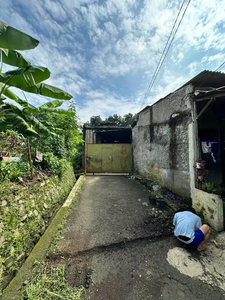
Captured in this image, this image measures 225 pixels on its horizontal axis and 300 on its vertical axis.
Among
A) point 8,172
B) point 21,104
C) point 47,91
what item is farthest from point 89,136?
point 8,172

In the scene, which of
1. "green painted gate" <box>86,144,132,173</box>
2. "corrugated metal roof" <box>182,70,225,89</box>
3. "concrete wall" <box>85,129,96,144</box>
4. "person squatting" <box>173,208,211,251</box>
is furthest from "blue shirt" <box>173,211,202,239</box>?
"concrete wall" <box>85,129,96,144</box>

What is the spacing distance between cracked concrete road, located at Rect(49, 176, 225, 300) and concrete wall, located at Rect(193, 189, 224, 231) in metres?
0.87

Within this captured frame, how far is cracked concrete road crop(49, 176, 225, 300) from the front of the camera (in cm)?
193

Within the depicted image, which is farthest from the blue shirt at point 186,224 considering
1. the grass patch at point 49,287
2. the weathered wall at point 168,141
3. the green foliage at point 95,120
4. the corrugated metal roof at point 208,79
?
the green foliage at point 95,120

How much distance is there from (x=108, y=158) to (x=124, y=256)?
6.99m

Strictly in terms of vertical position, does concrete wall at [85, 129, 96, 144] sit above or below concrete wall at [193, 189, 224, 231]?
above

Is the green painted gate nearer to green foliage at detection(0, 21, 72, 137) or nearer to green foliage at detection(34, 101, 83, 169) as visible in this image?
green foliage at detection(34, 101, 83, 169)

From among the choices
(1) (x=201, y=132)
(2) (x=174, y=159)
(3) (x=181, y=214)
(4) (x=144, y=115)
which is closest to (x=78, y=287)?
(3) (x=181, y=214)

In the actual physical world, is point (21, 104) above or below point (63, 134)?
above

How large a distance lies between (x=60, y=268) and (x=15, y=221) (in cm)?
114

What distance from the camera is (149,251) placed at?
2670 millimetres

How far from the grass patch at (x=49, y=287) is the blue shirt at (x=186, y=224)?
196cm

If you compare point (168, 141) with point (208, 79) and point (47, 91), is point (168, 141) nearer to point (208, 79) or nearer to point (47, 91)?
point (208, 79)

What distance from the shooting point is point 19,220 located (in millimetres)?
2541
